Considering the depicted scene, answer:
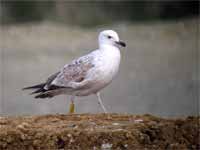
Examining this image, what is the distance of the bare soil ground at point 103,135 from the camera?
6.67 m

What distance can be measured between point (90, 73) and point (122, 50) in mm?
14149

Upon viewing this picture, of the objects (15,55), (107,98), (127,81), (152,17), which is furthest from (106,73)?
(152,17)

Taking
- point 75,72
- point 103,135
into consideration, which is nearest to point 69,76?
point 75,72

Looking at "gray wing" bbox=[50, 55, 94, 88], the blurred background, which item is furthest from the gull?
the blurred background

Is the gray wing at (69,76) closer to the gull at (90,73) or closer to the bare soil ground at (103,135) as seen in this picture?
the gull at (90,73)

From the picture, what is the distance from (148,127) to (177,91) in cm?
1022

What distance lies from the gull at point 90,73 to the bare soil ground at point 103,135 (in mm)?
1127

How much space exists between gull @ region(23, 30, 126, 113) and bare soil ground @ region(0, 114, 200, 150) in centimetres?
113

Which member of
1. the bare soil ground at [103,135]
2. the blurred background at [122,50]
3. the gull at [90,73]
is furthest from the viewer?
the blurred background at [122,50]

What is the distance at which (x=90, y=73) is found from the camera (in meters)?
8.26

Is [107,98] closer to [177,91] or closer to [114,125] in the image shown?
[177,91]

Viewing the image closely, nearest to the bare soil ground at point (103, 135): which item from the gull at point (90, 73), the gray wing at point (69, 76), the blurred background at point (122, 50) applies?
the gull at point (90, 73)

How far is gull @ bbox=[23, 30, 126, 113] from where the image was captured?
27.0ft

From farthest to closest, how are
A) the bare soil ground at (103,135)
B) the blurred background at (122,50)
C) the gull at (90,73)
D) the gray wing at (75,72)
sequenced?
the blurred background at (122,50), the gray wing at (75,72), the gull at (90,73), the bare soil ground at (103,135)
